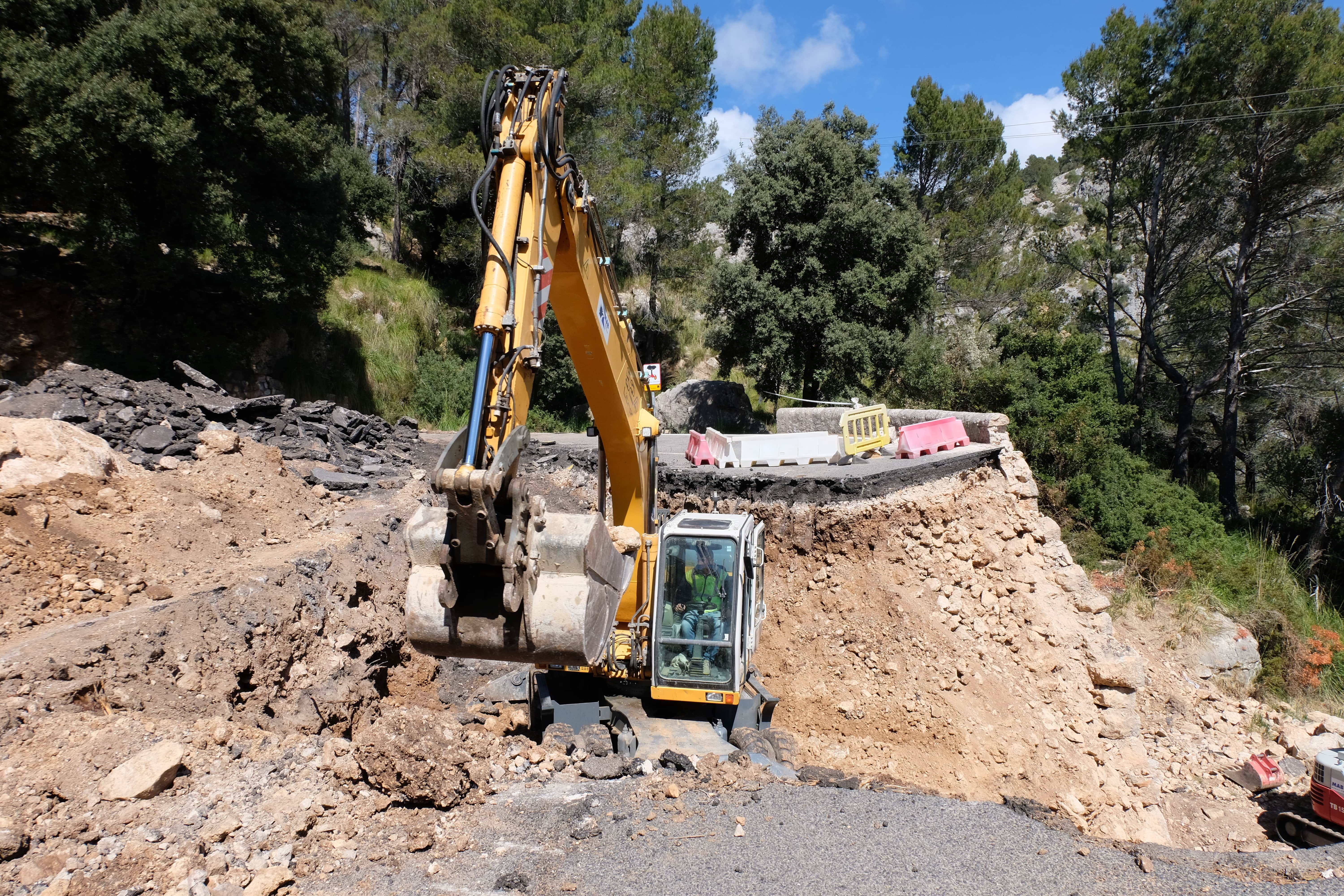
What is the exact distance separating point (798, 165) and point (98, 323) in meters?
16.5

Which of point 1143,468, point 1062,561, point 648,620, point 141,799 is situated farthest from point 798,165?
point 141,799

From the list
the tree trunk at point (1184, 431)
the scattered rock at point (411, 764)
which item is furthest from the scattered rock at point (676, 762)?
the tree trunk at point (1184, 431)

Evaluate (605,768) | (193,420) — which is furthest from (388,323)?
(605,768)

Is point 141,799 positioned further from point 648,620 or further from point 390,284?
point 390,284

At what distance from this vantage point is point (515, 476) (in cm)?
383

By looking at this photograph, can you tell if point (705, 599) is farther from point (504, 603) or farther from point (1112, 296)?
point (1112, 296)

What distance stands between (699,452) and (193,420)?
7.73 metres

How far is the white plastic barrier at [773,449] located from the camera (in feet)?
43.4

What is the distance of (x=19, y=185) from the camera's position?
13.6m

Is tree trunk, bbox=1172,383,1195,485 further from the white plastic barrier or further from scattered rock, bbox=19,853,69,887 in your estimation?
scattered rock, bbox=19,853,69,887

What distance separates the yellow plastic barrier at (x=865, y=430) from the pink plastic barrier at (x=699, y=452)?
2.37m

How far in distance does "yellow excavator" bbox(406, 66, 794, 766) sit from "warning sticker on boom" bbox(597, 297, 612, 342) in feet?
0.06

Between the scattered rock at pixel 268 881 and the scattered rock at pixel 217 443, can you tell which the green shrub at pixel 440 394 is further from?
the scattered rock at pixel 268 881

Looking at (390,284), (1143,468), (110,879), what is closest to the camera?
(110,879)
